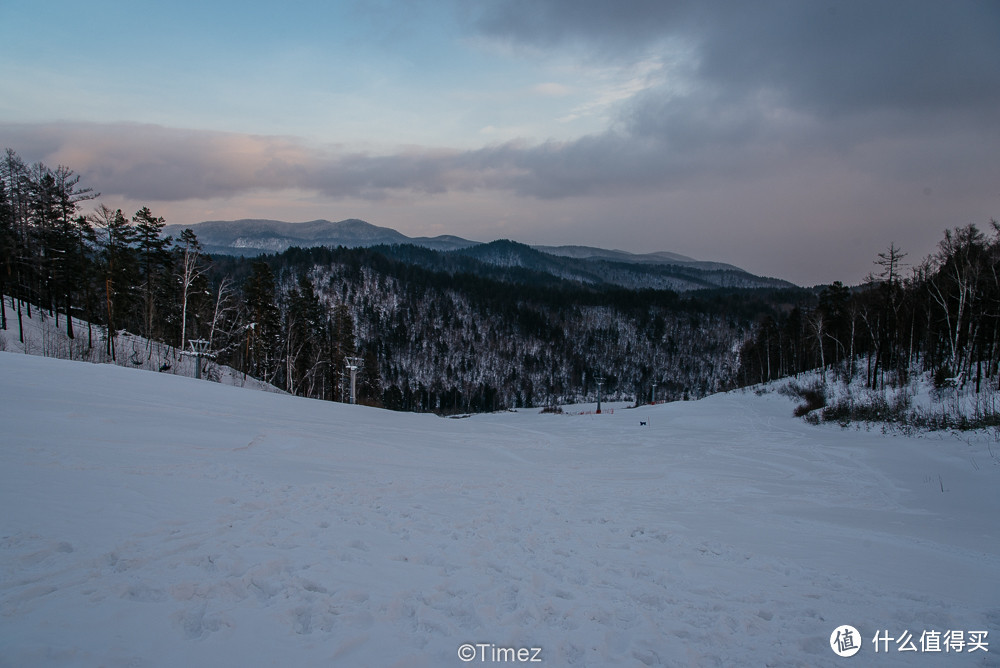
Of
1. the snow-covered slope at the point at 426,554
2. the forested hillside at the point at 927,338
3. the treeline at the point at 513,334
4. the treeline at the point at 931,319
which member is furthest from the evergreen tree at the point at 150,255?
the treeline at the point at 513,334

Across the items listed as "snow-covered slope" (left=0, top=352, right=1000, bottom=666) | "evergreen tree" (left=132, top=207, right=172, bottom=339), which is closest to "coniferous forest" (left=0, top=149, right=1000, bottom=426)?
"evergreen tree" (left=132, top=207, right=172, bottom=339)

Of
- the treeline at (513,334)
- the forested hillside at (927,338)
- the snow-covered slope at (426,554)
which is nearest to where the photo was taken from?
the snow-covered slope at (426,554)

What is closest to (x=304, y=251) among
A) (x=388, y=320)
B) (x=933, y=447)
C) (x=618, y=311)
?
(x=388, y=320)

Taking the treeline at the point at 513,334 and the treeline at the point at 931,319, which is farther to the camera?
the treeline at the point at 513,334

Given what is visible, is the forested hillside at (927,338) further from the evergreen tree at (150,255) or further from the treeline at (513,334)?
the treeline at (513,334)

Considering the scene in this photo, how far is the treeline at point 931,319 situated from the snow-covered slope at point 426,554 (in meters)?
26.3

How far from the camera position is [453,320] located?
153500 millimetres

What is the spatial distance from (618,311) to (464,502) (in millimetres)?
171759

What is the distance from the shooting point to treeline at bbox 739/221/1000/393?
30719 millimetres

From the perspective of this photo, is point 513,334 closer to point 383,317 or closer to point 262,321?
point 383,317

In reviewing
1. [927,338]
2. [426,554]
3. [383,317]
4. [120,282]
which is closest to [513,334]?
[383,317]

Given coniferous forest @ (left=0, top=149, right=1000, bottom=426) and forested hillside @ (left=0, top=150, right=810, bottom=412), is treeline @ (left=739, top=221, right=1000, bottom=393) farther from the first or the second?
forested hillside @ (left=0, top=150, right=810, bottom=412)

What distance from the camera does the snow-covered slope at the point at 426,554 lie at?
3686mm

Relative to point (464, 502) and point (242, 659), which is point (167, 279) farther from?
point (242, 659)
